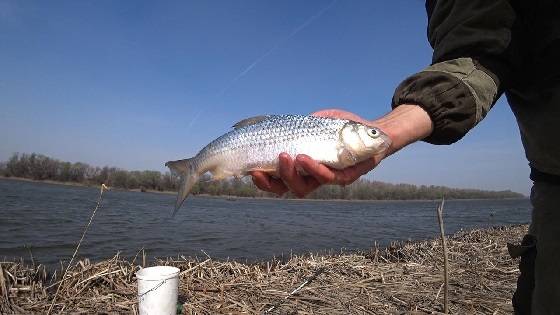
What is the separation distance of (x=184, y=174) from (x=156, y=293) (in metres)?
2.04

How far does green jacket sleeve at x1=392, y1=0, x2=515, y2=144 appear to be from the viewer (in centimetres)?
225

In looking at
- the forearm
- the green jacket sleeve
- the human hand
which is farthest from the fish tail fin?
the green jacket sleeve

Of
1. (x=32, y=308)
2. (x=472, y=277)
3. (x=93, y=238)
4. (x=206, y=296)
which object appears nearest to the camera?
(x=32, y=308)

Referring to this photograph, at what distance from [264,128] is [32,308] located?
448 centimetres

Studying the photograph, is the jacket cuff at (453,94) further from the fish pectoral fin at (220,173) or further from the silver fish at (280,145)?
the fish pectoral fin at (220,173)

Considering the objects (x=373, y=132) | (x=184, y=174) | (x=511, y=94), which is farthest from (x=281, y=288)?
(x=511, y=94)

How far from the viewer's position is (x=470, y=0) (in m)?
2.33

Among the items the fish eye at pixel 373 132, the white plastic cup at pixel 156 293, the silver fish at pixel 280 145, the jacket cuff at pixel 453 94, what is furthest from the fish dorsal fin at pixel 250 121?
the white plastic cup at pixel 156 293

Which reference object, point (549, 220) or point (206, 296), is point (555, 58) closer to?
point (549, 220)

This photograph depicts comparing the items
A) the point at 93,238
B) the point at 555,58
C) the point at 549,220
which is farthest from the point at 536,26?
the point at 93,238

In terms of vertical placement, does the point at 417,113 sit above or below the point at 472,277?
above

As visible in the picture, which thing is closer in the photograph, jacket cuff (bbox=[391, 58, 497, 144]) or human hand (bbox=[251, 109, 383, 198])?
jacket cuff (bbox=[391, 58, 497, 144])

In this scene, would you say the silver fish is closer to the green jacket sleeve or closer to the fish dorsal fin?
the fish dorsal fin

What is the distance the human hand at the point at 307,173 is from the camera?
2607mm
